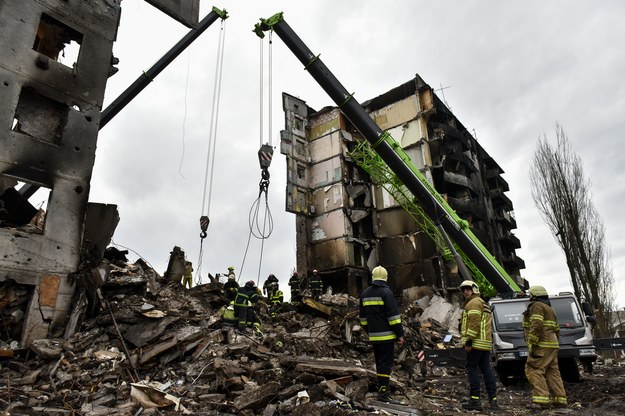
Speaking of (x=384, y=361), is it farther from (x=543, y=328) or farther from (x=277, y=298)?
(x=277, y=298)

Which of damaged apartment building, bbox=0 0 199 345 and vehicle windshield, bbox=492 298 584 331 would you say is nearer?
damaged apartment building, bbox=0 0 199 345

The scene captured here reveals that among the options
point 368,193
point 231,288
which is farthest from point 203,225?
point 368,193

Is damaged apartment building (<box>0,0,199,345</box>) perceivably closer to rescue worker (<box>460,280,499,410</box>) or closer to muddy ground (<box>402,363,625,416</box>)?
muddy ground (<box>402,363,625,416</box>)

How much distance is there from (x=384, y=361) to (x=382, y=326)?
19.9 inches

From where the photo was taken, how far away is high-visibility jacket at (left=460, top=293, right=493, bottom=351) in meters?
6.20

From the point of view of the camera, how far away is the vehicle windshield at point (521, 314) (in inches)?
354

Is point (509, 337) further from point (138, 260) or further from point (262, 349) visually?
point (138, 260)

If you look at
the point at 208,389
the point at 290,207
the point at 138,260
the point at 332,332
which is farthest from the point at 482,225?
the point at 208,389

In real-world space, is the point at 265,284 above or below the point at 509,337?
above

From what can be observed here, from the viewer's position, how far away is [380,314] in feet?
20.2

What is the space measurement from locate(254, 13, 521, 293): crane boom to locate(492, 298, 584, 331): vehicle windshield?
6.24 meters

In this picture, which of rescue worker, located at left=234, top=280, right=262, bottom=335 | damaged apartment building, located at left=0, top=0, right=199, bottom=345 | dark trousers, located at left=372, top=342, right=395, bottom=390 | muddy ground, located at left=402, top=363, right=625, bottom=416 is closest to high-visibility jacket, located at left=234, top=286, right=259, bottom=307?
rescue worker, located at left=234, top=280, right=262, bottom=335

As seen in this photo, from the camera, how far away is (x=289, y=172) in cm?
2898

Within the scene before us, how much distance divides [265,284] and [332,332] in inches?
212
